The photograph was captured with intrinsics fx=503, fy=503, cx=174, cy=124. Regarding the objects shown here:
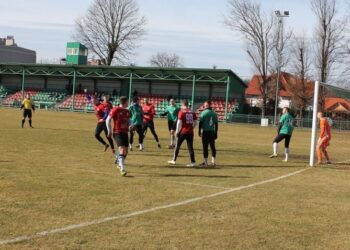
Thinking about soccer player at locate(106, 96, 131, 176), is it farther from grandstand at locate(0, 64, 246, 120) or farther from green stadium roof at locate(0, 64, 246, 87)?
green stadium roof at locate(0, 64, 246, 87)

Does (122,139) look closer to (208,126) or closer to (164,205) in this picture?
(208,126)

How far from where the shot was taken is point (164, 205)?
875 cm

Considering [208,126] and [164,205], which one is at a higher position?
[208,126]

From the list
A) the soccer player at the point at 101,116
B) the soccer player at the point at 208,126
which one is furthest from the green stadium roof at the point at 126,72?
the soccer player at the point at 208,126

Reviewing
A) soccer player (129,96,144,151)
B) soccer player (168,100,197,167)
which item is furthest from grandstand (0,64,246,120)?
soccer player (168,100,197,167)

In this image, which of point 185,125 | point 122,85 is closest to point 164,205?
point 185,125

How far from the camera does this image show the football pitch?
261 inches

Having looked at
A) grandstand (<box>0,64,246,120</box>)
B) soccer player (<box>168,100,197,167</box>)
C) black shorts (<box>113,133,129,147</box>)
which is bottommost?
black shorts (<box>113,133,129,147</box>)

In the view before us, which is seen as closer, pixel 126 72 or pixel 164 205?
pixel 164 205

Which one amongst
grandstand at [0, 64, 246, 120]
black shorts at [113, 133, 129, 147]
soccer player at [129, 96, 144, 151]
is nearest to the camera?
black shorts at [113, 133, 129, 147]

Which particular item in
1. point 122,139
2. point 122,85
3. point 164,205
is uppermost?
point 122,85

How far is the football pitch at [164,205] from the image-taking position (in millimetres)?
6625

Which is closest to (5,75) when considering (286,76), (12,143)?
(286,76)

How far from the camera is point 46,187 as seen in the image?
9766 millimetres
